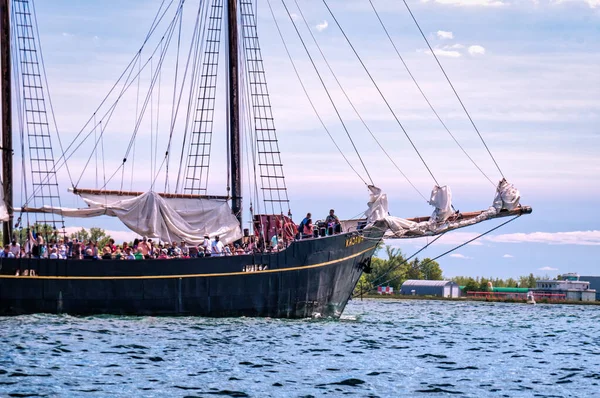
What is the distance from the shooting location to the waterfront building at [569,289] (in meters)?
133

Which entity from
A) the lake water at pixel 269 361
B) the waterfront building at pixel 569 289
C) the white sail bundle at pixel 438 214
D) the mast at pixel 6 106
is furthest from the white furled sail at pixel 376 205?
the waterfront building at pixel 569 289

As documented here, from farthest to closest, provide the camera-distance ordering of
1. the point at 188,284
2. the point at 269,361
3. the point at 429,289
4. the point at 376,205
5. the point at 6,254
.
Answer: the point at 429,289, the point at 376,205, the point at 188,284, the point at 6,254, the point at 269,361

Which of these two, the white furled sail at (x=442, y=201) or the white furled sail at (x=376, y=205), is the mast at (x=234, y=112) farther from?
the white furled sail at (x=442, y=201)

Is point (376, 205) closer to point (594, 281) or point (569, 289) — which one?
point (569, 289)

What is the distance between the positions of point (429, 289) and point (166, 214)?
95.2m

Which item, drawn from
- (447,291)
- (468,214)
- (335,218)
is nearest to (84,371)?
(335,218)

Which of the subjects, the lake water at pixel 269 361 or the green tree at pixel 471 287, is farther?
the green tree at pixel 471 287

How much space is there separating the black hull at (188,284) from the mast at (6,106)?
5.82 m

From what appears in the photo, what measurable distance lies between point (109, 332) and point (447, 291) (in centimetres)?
10724

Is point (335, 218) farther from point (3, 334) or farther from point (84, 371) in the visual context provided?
point (84, 371)

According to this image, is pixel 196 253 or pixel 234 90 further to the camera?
pixel 234 90

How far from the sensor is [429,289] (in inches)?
5394

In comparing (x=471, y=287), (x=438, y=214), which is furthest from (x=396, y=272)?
(x=438, y=214)

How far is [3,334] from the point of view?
3138cm
